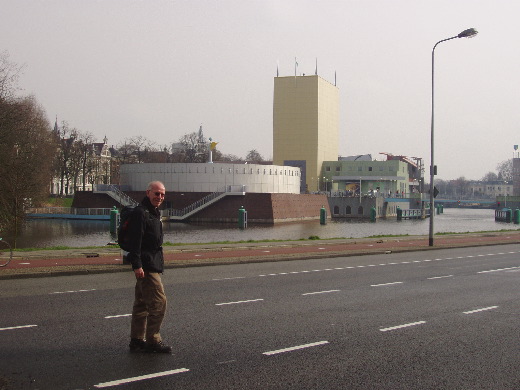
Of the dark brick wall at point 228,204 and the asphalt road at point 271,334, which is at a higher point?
the dark brick wall at point 228,204

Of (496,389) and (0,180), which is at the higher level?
(0,180)

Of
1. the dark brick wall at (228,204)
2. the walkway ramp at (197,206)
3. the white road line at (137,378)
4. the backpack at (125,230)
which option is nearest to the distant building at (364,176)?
the dark brick wall at (228,204)

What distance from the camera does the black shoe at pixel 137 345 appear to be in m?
8.18

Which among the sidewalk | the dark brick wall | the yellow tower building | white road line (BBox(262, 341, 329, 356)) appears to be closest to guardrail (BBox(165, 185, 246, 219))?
the dark brick wall

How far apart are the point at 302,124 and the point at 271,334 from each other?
423 ft

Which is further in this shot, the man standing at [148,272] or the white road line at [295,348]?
the white road line at [295,348]

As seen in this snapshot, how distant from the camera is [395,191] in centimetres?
13750

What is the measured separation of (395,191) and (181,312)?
426 ft

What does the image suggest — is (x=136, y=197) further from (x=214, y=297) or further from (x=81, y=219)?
(x=214, y=297)

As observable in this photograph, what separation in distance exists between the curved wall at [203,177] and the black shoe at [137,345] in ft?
250

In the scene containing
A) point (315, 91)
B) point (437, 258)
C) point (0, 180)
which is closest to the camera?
point (437, 258)

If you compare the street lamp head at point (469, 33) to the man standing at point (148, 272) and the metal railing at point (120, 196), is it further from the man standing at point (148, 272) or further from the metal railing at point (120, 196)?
the metal railing at point (120, 196)

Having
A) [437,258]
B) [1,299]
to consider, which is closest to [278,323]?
[1,299]

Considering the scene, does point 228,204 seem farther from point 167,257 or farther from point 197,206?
point 167,257
